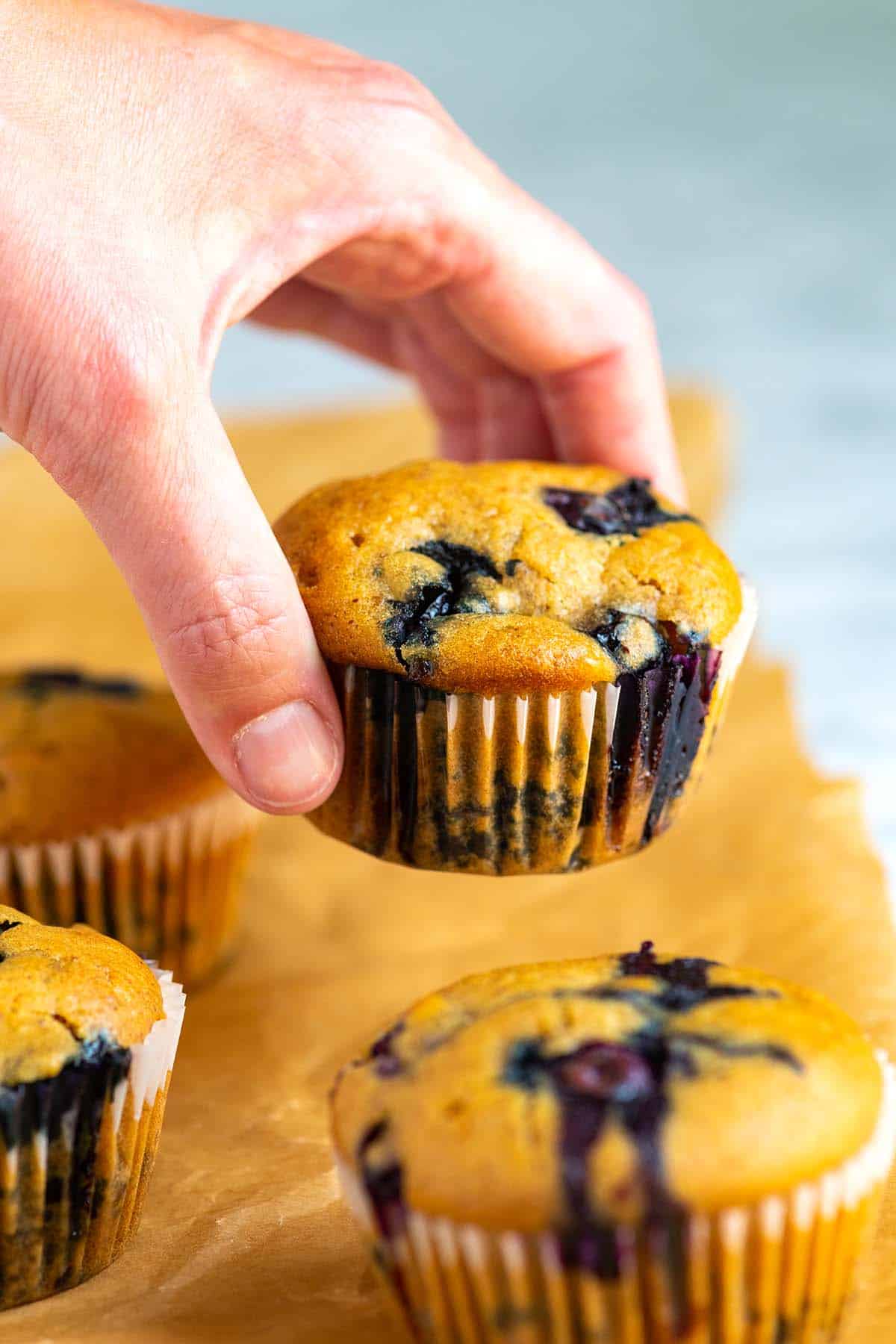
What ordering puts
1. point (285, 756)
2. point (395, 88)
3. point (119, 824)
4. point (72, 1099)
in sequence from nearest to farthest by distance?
point (72, 1099)
point (285, 756)
point (395, 88)
point (119, 824)

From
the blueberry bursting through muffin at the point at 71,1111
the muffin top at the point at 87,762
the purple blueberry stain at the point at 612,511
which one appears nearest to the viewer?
the blueberry bursting through muffin at the point at 71,1111

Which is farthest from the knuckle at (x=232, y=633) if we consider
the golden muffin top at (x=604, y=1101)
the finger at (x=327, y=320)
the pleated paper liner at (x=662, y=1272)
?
the finger at (x=327, y=320)

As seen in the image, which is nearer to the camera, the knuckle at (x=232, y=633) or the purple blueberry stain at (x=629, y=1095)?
the purple blueberry stain at (x=629, y=1095)

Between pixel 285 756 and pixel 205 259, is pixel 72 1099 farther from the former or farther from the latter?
pixel 205 259

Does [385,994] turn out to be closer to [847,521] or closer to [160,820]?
[160,820]

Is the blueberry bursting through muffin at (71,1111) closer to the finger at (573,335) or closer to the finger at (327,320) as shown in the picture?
the finger at (573,335)

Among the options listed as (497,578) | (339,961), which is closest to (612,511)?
(497,578)

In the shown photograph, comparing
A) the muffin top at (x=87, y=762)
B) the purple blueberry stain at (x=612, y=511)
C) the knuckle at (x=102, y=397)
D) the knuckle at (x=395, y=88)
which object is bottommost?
the muffin top at (x=87, y=762)
